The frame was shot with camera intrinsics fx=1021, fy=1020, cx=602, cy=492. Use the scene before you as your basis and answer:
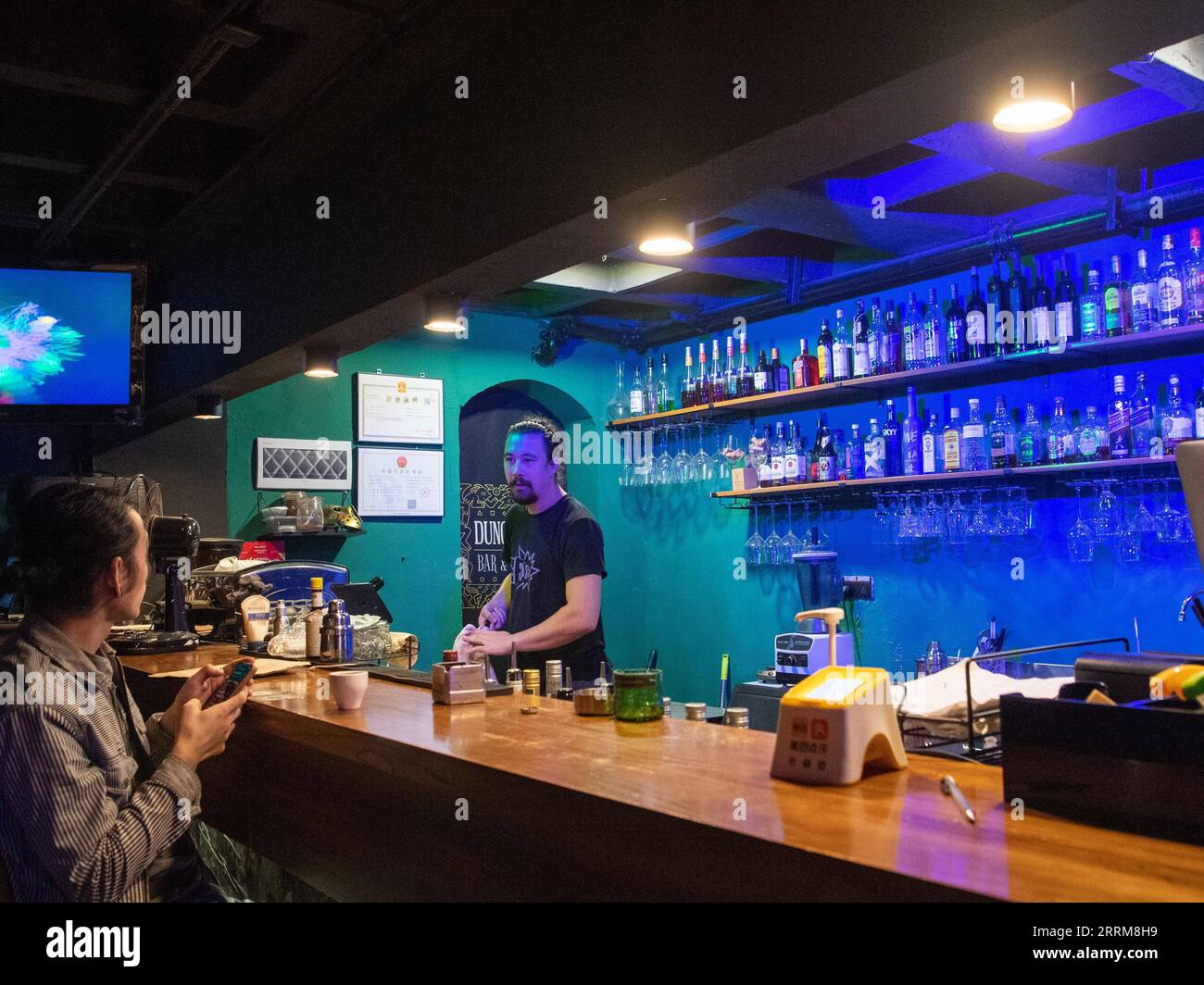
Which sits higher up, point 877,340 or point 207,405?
point 877,340

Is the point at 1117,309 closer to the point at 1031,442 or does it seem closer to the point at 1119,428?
the point at 1119,428

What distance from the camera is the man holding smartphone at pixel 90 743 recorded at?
65.0 inches

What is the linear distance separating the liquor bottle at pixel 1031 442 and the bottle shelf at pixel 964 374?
0.12m

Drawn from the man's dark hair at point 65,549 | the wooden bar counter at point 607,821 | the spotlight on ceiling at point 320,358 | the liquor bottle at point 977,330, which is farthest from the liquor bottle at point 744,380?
the man's dark hair at point 65,549

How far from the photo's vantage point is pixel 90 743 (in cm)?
180

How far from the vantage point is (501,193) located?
249 cm

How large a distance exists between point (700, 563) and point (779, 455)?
108cm

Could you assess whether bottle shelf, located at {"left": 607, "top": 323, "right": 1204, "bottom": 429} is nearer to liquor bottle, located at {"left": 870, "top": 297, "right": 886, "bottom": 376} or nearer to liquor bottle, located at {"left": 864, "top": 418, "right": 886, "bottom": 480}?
liquor bottle, located at {"left": 870, "top": 297, "right": 886, "bottom": 376}

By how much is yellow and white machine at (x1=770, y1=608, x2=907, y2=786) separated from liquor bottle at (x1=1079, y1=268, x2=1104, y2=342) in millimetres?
3024

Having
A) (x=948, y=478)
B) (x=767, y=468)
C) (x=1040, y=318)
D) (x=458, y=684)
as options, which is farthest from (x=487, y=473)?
(x=458, y=684)

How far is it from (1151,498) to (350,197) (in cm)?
320

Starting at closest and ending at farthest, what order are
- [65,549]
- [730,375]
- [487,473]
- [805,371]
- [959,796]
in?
[959,796]
[65,549]
[805,371]
[730,375]
[487,473]

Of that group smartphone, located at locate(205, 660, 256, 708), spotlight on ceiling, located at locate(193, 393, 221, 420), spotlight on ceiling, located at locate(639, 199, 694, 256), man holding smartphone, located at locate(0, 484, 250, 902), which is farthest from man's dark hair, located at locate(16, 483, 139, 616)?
spotlight on ceiling, located at locate(193, 393, 221, 420)
